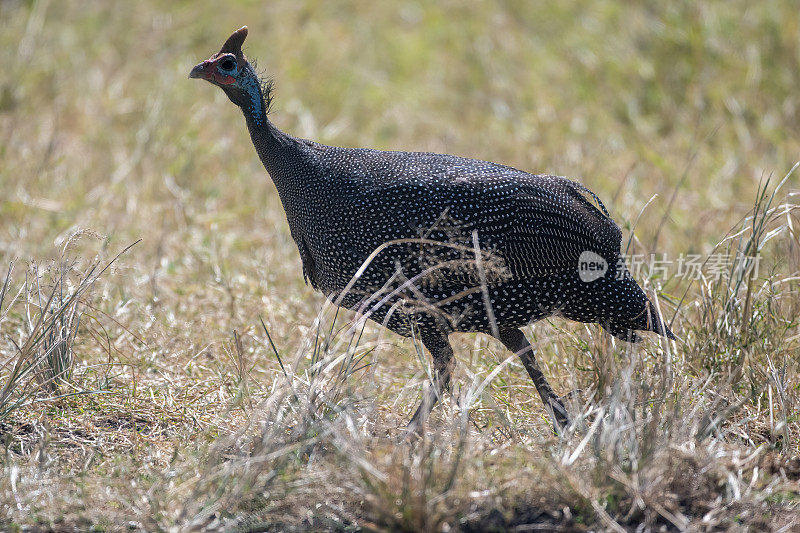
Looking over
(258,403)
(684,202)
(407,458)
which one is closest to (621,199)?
(684,202)

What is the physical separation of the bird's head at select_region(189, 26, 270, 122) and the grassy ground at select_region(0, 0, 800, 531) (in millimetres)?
242

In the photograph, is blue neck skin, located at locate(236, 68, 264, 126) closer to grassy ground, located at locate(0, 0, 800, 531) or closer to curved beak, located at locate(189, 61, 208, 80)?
curved beak, located at locate(189, 61, 208, 80)

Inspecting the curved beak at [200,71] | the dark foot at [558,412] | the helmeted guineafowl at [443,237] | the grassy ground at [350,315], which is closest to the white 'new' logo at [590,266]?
the helmeted guineafowl at [443,237]

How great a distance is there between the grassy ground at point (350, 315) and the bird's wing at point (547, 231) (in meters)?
0.38

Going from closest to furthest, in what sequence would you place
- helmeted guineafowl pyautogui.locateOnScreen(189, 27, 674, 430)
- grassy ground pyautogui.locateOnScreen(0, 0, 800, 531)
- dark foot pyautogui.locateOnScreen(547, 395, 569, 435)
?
grassy ground pyautogui.locateOnScreen(0, 0, 800, 531) < helmeted guineafowl pyautogui.locateOnScreen(189, 27, 674, 430) < dark foot pyautogui.locateOnScreen(547, 395, 569, 435)

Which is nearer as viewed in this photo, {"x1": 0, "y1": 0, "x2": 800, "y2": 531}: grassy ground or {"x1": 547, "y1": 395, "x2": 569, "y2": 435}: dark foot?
{"x1": 0, "y1": 0, "x2": 800, "y2": 531}: grassy ground

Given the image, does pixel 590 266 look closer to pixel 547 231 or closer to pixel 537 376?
pixel 547 231

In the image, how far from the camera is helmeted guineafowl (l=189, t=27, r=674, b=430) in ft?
10.2

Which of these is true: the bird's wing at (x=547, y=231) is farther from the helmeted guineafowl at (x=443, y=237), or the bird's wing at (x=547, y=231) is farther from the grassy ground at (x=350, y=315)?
the grassy ground at (x=350, y=315)

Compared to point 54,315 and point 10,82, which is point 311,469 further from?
point 10,82

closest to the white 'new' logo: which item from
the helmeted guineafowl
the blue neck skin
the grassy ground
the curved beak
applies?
the helmeted guineafowl

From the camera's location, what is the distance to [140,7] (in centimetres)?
809

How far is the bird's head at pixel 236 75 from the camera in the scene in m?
3.29

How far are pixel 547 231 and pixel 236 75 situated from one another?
124 centimetres
